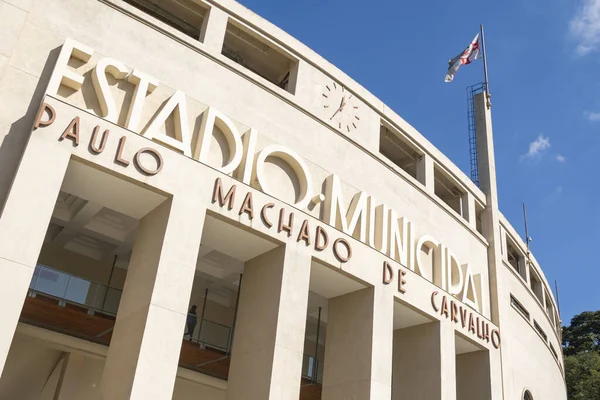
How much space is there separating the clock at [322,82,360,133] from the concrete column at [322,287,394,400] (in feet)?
19.2

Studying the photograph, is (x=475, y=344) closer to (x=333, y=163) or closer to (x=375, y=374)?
(x=375, y=374)

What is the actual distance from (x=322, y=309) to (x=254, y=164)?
24.3ft

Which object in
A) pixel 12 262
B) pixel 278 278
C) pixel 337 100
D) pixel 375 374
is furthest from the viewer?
pixel 337 100

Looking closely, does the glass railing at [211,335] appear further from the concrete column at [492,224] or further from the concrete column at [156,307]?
the concrete column at [492,224]

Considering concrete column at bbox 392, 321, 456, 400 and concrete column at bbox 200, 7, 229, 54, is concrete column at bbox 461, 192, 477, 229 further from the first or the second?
concrete column at bbox 200, 7, 229, 54

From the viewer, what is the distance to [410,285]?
20.5 m

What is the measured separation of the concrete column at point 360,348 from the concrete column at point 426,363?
269cm

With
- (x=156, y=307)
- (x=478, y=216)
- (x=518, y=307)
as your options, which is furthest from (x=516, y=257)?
(x=156, y=307)

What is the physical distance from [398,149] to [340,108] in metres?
5.40

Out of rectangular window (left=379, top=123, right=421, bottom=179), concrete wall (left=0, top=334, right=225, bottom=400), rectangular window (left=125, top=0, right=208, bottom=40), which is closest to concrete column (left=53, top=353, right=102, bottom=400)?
concrete wall (left=0, top=334, right=225, bottom=400)

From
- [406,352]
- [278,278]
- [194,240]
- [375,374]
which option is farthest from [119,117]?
[406,352]

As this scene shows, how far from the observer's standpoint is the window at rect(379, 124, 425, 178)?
24938 millimetres

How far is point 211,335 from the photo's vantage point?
1927 centimetres

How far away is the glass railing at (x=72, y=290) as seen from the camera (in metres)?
15.6
